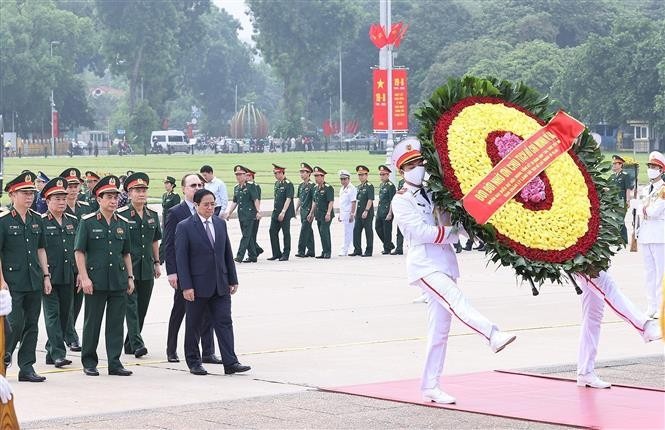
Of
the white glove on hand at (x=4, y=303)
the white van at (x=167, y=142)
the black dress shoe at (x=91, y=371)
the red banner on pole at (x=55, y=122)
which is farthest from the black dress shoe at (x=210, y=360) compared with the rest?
the white van at (x=167, y=142)

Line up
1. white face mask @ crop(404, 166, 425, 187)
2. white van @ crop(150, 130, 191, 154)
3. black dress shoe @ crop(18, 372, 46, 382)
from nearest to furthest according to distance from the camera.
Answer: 1. white face mask @ crop(404, 166, 425, 187)
2. black dress shoe @ crop(18, 372, 46, 382)
3. white van @ crop(150, 130, 191, 154)

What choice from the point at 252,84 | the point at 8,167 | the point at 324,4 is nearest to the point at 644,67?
the point at 8,167

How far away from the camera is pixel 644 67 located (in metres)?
83.9

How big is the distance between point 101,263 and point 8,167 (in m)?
63.5

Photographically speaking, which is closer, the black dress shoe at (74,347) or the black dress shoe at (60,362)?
the black dress shoe at (60,362)

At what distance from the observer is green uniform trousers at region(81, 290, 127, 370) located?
1190 centimetres

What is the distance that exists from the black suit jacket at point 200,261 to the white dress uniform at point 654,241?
18.9 ft

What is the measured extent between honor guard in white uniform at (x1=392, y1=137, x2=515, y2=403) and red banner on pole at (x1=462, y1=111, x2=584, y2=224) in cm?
35

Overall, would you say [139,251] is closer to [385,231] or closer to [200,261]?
[200,261]

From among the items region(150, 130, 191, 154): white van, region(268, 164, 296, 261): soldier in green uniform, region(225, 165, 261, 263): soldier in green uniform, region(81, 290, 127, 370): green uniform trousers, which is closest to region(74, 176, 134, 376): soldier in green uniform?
region(81, 290, 127, 370): green uniform trousers

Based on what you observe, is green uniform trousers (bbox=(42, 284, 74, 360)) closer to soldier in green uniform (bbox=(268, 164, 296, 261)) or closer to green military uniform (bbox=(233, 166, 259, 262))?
green military uniform (bbox=(233, 166, 259, 262))

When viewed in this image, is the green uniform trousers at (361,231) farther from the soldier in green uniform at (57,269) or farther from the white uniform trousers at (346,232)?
the soldier in green uniform at (57,269)

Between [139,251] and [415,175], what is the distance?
3.85 meters

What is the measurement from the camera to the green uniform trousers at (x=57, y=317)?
1252 cm
